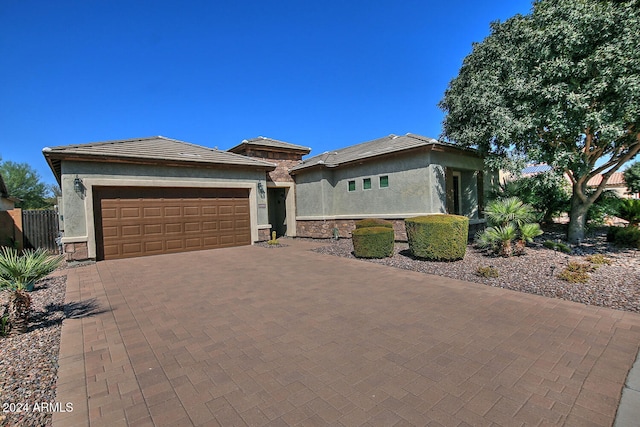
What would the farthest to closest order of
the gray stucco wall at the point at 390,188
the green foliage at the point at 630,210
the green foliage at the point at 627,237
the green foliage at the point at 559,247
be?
the green foliage at the point at 630,210, the gray stucco wall at the point at 390,188, the green foliage at the point at 627,237, the green foliage at the point at 559,247

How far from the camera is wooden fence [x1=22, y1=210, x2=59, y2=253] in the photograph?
13445 mm

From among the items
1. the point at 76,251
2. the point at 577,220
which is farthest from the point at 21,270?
the point at 577,220

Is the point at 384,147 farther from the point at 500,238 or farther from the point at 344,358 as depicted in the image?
the point at 344,358

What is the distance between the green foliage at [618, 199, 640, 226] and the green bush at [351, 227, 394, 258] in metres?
11.4

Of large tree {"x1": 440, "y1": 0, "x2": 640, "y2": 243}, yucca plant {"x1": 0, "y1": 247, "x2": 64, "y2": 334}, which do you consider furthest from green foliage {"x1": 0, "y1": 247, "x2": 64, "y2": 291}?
large tree {"x1": 440, "y1": 0, "x2": 640, "y2": 243}

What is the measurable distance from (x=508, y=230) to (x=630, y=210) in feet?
31.1

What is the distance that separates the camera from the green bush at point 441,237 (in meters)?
8.42

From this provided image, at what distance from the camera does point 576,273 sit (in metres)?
6.70

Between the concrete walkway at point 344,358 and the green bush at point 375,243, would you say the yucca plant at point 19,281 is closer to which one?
the concrete walkway at point 344,358

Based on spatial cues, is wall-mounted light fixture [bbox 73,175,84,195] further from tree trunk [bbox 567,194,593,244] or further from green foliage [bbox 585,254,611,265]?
tree trunk [bbox 567,194,593,244]

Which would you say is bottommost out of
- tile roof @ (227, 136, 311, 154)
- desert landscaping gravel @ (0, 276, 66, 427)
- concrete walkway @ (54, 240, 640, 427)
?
concrete walkway @ (54, 240, 640, 427)

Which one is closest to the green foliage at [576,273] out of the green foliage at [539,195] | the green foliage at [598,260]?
the green foliage at [598,260]

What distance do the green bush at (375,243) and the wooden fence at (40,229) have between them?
555 inches

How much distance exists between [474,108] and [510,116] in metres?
1.73
